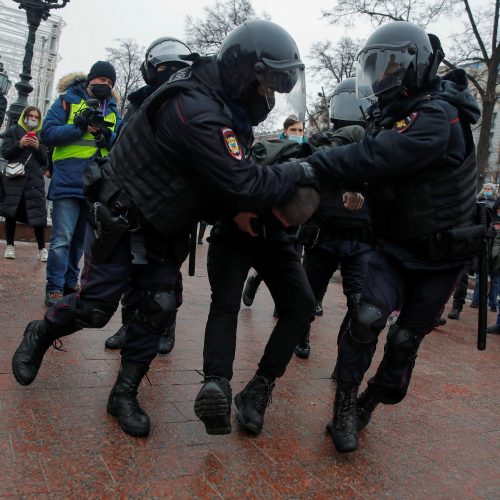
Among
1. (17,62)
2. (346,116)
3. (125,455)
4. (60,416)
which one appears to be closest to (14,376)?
(60,416)

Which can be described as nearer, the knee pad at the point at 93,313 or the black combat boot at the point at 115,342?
the knee pad at the point at 93,313

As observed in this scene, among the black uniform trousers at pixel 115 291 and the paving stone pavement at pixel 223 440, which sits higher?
the black uniform trousers at pixel 115 291

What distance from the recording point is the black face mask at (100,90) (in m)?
4.73

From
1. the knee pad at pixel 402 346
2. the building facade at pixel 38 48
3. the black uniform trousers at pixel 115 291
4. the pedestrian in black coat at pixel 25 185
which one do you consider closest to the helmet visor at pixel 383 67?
the knee pad at pixel 402 346

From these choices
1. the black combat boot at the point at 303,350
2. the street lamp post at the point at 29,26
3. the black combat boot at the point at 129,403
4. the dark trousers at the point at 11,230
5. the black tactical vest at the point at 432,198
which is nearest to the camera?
the black combat boot at the point at 129,403

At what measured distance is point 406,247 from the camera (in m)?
2.92

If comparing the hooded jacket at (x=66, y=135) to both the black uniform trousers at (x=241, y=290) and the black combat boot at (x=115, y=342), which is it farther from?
the black uniform trousers at (x=241, y=290)

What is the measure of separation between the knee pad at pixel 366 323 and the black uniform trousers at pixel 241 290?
305mm

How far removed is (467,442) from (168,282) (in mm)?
1860

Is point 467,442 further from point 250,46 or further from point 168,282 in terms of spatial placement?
point 250,46

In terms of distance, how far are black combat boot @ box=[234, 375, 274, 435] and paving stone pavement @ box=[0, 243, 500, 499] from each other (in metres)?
0.07

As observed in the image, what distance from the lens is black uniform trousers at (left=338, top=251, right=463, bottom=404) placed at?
9.50ft

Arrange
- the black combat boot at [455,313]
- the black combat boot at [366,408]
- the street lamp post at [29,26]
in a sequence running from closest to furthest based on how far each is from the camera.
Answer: the black combat boot at [366,408] < the black combat boot at [455,313] < the street lamp post at [29,26]

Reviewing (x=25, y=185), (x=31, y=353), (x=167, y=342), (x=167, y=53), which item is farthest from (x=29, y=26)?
(x=31, y=353)
